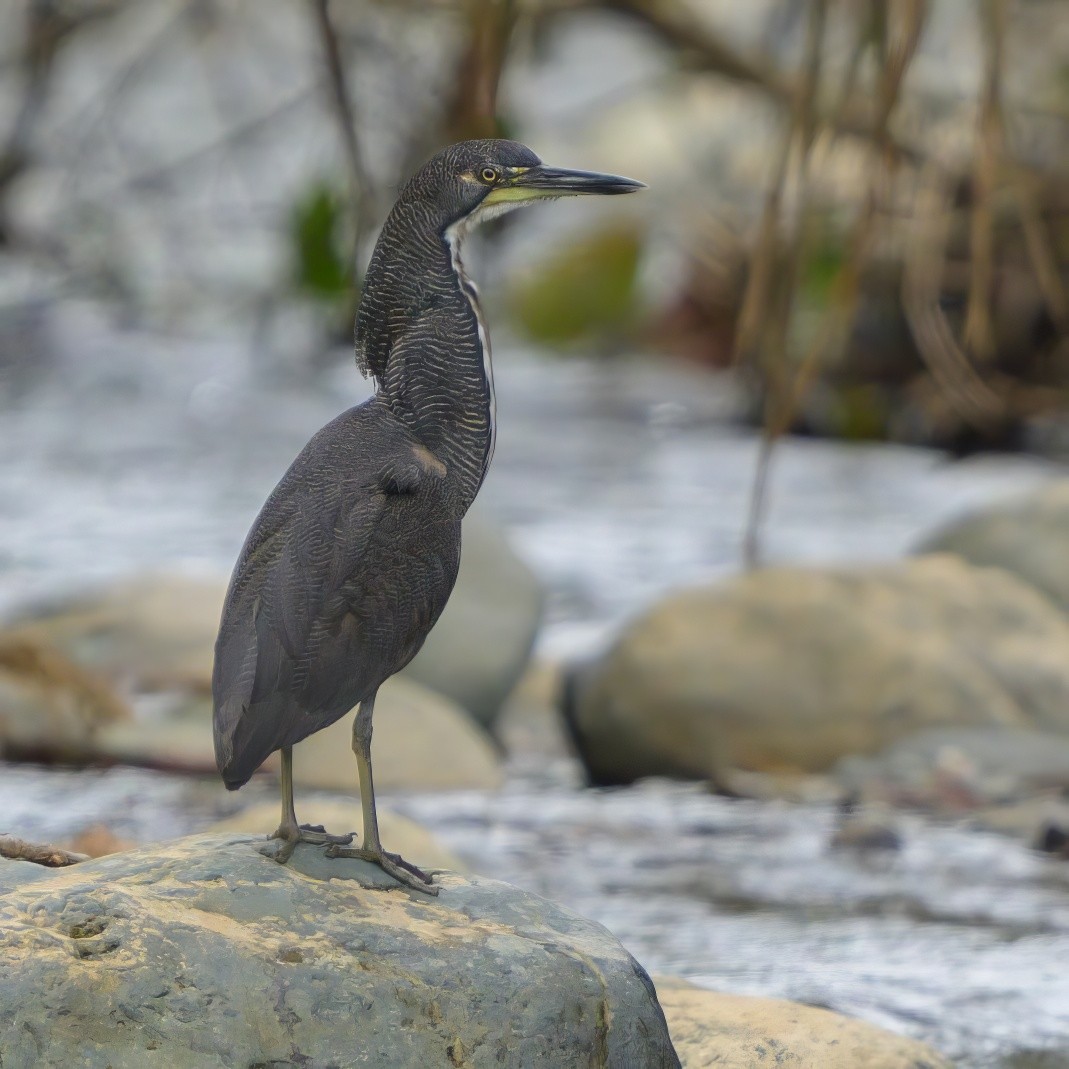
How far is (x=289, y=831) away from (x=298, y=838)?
28 millimetres

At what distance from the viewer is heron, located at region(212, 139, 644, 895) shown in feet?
11.0

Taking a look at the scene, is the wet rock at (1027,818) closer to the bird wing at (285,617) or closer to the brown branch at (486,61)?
the brown branch at (486,61)

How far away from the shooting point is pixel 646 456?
1374 centimetres

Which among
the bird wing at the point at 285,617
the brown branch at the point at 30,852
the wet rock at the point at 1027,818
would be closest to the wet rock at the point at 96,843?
the brown branch at the point at 30,852

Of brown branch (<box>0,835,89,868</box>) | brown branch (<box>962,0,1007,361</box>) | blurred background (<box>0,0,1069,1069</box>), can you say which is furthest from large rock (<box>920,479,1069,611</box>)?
brown branch (<box>0,835,89,868</box>)

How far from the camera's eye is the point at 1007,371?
13500 millimetres

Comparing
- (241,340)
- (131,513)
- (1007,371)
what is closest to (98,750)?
(131,513)

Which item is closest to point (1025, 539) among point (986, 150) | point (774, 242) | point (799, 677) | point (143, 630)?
point (799, 677)

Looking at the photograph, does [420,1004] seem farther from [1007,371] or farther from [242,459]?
[1007,371]

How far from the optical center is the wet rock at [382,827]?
199 inches

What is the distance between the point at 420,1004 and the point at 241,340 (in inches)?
544

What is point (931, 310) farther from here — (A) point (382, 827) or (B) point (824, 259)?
(B) point (824, 259)

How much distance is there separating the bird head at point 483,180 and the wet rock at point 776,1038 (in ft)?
5.65

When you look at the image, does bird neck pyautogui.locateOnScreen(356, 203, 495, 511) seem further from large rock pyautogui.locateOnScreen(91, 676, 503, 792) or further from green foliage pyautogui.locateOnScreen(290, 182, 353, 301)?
green foliage pyautogui.locateOnScreen(290, 182, 353, 301)
